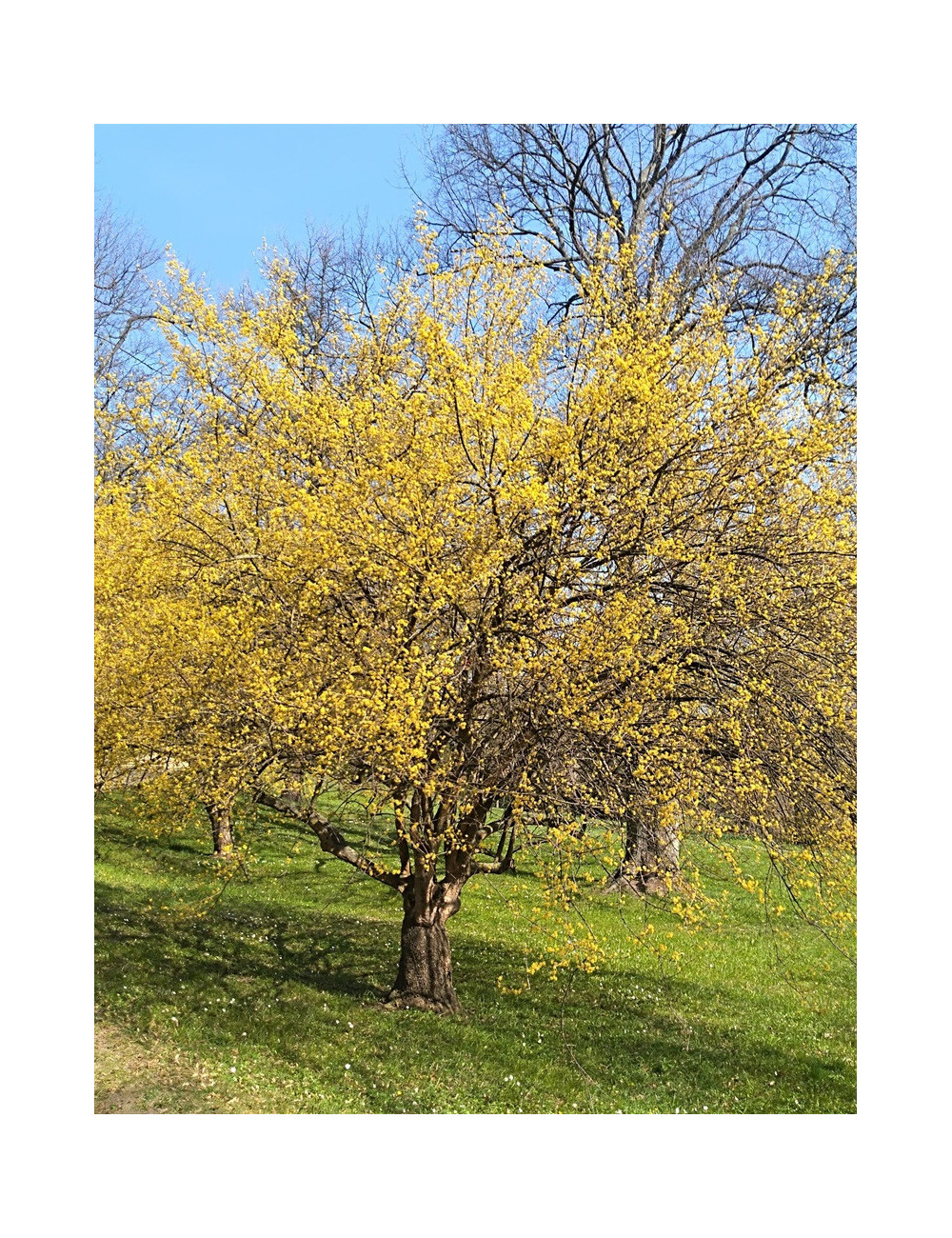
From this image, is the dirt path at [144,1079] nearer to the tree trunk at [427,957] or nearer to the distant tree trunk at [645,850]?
the tree trunk at [427,957]

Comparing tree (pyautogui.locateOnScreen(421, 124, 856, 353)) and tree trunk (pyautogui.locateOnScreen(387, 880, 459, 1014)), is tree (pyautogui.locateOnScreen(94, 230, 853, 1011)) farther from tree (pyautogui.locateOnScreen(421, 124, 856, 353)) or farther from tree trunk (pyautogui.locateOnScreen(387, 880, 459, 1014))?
tree (pyautogui.locateOnScreen(421, 124, 856, 353))

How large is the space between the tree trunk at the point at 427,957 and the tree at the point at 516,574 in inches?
24.2

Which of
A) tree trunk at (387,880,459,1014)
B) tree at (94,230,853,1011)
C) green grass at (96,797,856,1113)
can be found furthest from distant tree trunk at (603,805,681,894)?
tree trunk at (387,880,459,1014)

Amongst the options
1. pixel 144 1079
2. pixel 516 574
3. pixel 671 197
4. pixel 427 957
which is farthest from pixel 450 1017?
pixel 671 197

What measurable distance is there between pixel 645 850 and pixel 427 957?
1303mm

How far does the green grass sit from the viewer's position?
3559 millimetres

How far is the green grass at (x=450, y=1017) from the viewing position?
140 inches

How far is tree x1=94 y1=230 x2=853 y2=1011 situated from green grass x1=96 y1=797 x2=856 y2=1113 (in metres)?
0.91

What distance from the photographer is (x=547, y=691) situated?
3.17 meters

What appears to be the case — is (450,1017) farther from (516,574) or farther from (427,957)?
(516,574)

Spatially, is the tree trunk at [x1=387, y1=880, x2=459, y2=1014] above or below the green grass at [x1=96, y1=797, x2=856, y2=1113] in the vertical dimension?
above
